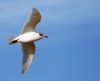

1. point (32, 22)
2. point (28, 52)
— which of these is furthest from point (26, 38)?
point (28, 52)

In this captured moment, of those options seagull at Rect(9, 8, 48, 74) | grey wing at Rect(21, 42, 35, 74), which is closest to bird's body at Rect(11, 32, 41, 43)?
seagull at Rect(9, 8, 48, 74)

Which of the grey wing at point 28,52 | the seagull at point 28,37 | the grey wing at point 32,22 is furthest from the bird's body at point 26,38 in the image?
the grey wing at point 28,52

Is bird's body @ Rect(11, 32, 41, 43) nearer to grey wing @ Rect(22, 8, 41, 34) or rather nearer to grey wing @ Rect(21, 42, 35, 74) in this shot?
grey wing @ Rect(22, 8, 41, 34)

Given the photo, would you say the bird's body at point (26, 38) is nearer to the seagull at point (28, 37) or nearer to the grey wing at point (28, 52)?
the seagull at point (28, 37)

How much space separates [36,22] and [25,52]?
1.53m

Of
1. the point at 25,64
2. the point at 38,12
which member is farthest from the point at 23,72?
the point at 38,12

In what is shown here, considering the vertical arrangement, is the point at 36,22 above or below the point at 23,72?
above

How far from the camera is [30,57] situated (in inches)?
1490

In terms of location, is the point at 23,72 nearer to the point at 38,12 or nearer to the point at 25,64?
the point at 25,64

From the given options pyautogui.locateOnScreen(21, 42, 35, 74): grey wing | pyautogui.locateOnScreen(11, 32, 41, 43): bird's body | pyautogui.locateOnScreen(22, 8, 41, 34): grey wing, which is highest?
pyautogui.locateOnScreen(22, 8, 41, 34): grey wing

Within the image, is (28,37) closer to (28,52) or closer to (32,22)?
(32,22)

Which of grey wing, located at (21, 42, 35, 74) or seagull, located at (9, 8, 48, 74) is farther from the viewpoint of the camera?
grey wing, located at (21, 42, 35, 74)

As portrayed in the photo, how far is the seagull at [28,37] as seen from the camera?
37.2m

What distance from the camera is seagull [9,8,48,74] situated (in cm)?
3725
